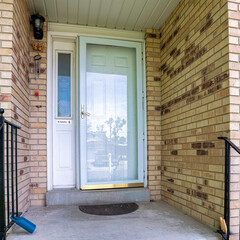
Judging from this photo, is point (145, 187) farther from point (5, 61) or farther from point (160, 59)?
point (5, 61)

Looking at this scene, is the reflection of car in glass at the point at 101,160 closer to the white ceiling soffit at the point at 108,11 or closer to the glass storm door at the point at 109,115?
the glass storm door at the point at 109,115

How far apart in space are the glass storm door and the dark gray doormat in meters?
0.34

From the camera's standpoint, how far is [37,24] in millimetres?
3102

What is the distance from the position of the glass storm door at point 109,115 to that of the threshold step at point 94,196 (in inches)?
6.1

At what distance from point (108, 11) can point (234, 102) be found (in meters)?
2.01

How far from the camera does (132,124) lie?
3.58 m

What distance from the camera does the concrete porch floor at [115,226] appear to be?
2.08m

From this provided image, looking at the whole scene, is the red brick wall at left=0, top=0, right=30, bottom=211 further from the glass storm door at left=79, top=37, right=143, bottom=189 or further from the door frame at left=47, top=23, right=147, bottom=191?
the glass storm door at left=79, top=37, right=143, bottom=189

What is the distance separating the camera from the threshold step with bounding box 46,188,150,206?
3076 millimetres

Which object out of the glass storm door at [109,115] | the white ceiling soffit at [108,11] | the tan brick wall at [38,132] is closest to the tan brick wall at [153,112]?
the glass storm door at [109,115]

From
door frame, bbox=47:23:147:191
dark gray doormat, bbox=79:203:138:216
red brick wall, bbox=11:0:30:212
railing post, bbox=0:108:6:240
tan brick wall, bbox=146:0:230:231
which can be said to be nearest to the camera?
railing post, bbox=0:108:6:240

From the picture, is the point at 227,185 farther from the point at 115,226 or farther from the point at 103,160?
the point at 103,160

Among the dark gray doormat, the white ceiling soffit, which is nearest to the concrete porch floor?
the dark gray doormat

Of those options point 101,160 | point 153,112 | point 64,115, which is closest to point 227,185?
point 153,112
